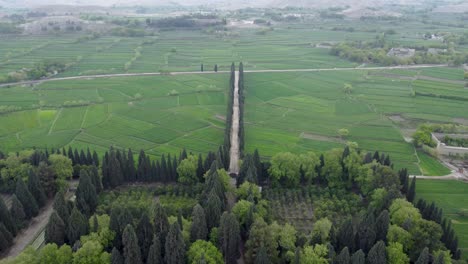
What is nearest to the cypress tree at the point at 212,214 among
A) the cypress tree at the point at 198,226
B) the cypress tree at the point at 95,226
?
the cypress tree at the point at 198,226

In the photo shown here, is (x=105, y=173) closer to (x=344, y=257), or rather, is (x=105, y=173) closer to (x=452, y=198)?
(x=344, y=257)

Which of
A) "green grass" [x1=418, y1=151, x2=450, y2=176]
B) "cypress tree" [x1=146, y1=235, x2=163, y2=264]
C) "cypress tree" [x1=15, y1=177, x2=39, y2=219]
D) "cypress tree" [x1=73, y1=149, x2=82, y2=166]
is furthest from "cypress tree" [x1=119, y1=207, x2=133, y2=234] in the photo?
"green grass" [x1=418, y1=151, x2=450, y2=176]

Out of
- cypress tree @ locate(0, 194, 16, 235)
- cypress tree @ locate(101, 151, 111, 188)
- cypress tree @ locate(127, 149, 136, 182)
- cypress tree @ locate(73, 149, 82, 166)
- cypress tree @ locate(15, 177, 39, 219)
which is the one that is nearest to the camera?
cypress tree @ locate(0, 194, 16, 235)

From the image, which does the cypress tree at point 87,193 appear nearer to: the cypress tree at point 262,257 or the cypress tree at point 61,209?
the cypress tree at point 61,209

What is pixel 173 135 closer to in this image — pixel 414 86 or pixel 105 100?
pixel 105 100

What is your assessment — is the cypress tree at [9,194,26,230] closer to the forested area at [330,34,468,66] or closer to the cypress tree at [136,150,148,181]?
the cypress tree at [136,150,148,181]

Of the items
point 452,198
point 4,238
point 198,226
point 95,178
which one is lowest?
point 4,238

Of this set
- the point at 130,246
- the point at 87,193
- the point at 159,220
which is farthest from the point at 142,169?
the point at 130,246
